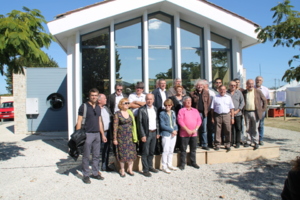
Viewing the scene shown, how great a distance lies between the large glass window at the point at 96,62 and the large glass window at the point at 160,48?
147cm

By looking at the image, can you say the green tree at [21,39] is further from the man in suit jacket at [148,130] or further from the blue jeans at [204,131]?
the blue jeans at [204,131]

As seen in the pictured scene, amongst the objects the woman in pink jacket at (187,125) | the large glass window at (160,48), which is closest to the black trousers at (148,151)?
the woman in pink jacket at (187,125)

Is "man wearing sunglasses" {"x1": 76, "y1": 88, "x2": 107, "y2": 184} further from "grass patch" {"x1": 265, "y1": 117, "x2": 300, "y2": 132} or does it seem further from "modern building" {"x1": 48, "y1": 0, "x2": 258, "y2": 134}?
"grass patch" {"x1": 265, "y1": 117, "x2": 300, "y2": 132}

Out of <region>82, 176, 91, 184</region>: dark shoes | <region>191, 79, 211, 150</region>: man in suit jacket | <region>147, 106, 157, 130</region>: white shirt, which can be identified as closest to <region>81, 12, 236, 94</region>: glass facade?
<region>191, 79, 211, 150</region>: man in suit jacket

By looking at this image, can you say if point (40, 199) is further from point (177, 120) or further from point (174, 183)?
point (177, 120)

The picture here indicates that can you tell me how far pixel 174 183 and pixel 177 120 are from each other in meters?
1.52

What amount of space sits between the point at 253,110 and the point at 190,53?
3047 mm

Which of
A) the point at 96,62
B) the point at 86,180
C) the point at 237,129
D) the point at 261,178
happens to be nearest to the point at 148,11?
the point at 96,62

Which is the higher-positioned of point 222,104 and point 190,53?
point 190,53

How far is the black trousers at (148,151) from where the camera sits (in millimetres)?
5367

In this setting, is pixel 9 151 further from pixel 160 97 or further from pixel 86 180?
pixel 160 97

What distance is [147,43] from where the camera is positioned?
26.1ft

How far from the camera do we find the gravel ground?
14.1 ft

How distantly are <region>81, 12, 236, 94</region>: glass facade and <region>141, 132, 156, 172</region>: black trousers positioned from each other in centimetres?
277
